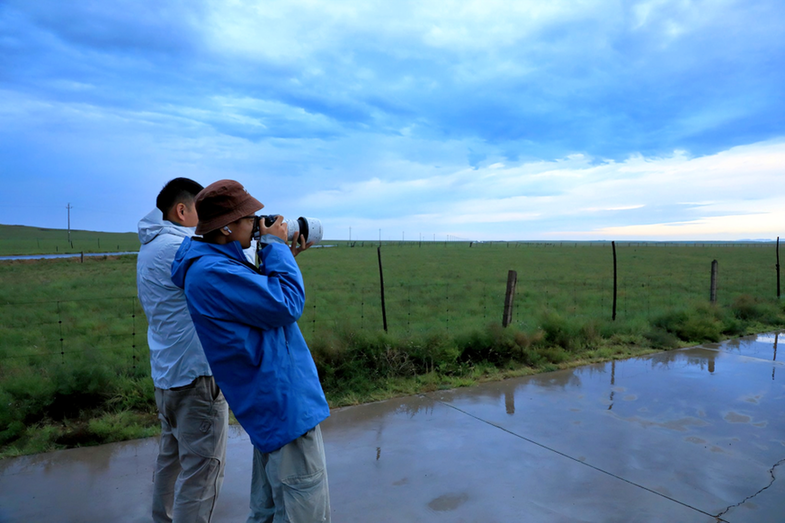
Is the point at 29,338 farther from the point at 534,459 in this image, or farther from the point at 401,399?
the point at 534,459

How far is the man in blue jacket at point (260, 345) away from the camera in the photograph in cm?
177

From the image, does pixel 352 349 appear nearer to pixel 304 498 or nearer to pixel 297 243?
pixel 297 243

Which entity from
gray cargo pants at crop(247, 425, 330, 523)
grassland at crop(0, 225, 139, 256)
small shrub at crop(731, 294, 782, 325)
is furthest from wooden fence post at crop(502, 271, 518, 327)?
grassland at crop(0, 225, 139, 256)

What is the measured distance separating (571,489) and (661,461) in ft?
3.22

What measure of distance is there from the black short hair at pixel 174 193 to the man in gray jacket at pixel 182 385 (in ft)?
0.40

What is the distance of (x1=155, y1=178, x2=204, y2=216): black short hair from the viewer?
2623mm

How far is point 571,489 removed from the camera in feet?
10.9

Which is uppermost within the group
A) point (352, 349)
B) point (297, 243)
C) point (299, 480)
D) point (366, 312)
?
point (297, 243)

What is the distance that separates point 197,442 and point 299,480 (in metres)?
0.82

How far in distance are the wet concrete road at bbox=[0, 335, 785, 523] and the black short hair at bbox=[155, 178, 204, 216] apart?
6.33ft

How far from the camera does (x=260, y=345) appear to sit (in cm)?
183

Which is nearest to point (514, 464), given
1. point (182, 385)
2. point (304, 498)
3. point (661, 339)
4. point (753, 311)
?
point (304, 498)

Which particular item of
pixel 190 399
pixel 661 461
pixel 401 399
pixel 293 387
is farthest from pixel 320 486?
pixel 401 399

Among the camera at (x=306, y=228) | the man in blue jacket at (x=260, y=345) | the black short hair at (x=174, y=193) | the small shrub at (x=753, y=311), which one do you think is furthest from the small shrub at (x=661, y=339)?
the black short hair at (x=174, y=193)
